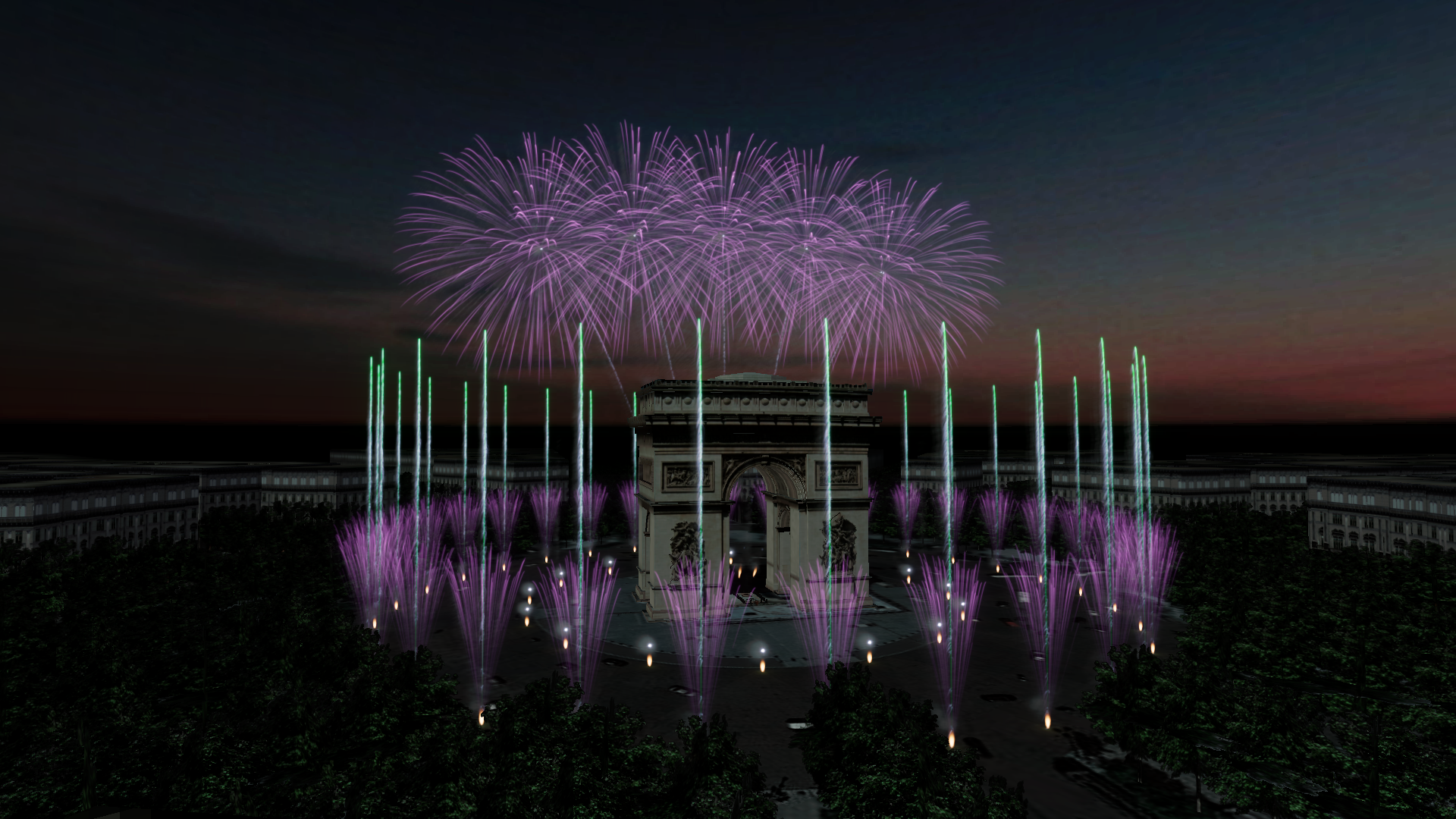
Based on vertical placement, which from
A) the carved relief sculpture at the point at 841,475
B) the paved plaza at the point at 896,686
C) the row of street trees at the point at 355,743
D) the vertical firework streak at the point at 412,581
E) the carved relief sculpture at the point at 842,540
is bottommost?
the paved plaza at the point at 896,686

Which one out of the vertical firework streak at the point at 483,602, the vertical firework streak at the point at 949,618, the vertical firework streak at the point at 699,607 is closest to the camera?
the vertical firework streak at the point at 949,618

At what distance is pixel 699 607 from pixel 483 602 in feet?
44.1

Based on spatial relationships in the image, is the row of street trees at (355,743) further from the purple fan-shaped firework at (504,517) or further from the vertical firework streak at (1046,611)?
the purple fan-shaped firework at (504,517)

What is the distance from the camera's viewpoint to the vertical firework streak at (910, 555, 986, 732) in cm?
2853

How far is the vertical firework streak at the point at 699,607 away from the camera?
3347 cm

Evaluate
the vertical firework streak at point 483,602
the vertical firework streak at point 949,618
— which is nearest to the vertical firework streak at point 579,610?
the vertical firework streak at point 483,602

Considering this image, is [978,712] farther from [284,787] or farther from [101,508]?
[101,508]

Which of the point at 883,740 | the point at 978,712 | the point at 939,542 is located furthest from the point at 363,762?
the point at 939,542

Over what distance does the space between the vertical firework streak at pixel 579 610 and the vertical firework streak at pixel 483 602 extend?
2.34 meters

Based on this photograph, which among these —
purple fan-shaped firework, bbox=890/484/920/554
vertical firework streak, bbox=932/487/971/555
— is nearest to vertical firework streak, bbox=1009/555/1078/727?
vertical firework streak, bbox=932/487/971/555

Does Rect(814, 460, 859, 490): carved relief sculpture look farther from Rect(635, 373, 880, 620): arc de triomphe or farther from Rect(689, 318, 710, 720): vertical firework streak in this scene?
Rect(689, 318, 710, 720): vertical firework streak

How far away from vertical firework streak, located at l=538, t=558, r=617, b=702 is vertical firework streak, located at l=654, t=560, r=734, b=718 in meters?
3.61

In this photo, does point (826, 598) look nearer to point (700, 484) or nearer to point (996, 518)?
point (700, 484)

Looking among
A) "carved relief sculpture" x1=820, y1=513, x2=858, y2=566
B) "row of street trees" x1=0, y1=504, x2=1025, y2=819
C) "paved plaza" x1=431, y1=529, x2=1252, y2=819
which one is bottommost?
"paved plaza" x1=431, y1=529, x2=1252, y2=819
